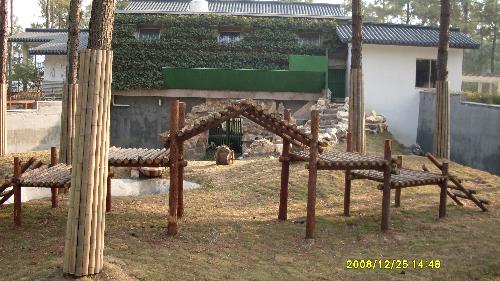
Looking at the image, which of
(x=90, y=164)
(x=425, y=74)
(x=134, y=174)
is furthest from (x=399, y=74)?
(x=90, y=164)

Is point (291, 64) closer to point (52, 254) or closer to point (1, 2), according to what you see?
point (1, 2)

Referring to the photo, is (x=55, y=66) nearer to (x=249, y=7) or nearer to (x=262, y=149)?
(x=249, y=7)

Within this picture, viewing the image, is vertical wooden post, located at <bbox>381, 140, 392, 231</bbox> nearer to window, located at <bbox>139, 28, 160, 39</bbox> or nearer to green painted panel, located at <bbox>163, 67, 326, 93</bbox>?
green painted panel, located at <bbox>163, 67, 326, 93</bbox>

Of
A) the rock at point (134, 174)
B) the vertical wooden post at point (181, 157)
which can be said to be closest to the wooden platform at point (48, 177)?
the vertical wooden post at point (181, 157)

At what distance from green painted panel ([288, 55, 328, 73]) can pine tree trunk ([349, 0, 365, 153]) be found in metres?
9.69

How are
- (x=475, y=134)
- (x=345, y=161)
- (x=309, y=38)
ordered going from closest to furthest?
1. (x=345, y=161)
2. (x=475, y=134)
3. (x=309, y=38)

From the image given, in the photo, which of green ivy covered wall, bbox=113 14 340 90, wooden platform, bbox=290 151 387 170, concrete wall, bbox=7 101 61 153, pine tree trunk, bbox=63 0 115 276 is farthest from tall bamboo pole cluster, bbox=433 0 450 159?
concrete wall, bbox=7 101 61 153

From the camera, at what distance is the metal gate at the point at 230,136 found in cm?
2228

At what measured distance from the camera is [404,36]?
22.5 m

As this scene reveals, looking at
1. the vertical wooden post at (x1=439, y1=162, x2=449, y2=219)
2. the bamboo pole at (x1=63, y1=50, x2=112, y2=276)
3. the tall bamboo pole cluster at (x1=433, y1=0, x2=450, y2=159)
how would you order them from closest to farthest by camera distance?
1. the bamboo pole at (x1=63, y1=50, x2=112, y2=276)
2. the vertical wooden post at (x1=439, y1=162, x2=449, y2=219)
3. the tall bamboo pole cluster at (x1=433, y1=0, x2=450, y2=159)

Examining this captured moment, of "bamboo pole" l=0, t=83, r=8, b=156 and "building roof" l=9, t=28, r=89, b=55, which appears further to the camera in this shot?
"building roof" l=9, t=28, r=89, b=55

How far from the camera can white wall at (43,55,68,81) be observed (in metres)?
26.0

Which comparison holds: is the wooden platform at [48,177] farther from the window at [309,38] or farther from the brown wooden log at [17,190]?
the window at [309,38]

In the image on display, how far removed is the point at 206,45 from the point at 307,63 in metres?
4.61
